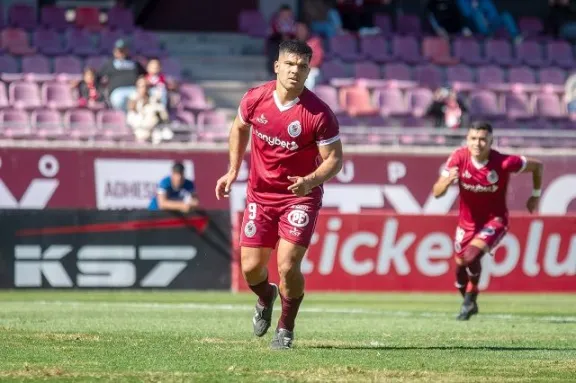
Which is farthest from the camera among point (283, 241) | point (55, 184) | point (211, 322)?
point (55, 184)

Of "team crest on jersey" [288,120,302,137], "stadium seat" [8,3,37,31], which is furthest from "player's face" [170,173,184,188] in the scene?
"team crest on jersey" [288,120,302,137]

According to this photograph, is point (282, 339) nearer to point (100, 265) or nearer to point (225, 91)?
point (100, 265)

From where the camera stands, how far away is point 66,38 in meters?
28.1

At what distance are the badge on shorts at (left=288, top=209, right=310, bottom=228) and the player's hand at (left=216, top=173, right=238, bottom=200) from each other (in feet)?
1.83

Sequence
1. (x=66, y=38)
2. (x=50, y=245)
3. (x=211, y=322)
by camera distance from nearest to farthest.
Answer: (x=211, y=322), (x=50, y=245), (x=66, y=38)

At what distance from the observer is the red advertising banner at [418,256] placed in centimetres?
2212

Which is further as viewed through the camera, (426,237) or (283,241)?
(426,237)

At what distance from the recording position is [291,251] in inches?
414

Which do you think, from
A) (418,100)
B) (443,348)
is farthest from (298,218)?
(418,100)

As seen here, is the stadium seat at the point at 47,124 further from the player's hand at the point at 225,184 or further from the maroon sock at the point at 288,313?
the maroon sock at the point at 288,313

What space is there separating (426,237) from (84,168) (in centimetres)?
627

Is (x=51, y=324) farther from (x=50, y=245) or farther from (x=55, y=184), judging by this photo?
(x=55, y=184)

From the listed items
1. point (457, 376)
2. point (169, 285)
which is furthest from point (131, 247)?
→ point (457, 376)

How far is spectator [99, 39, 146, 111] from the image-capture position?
81.7ft
